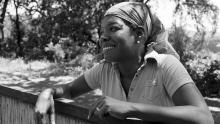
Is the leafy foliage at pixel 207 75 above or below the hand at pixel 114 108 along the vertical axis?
below

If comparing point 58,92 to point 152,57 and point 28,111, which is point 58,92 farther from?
point 152,57

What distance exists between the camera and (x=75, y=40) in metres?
21.5

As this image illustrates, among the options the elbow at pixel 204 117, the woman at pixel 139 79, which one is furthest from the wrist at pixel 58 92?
the elbow at pixel 204 117

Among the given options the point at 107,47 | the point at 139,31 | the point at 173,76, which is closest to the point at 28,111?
the point at 107,47

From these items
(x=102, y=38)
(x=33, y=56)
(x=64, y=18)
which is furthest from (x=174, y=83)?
(x=33, y=56)

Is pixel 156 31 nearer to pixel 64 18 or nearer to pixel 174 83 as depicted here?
pixel 174 83

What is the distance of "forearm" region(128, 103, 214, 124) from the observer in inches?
51.6

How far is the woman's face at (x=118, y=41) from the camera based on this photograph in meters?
1.59

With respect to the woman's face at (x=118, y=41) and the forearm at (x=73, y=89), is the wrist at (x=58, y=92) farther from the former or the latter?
Answer: the woman's face at (x=118, y=41)

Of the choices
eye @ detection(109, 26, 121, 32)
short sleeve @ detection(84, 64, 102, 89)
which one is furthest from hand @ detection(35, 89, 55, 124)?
eye @ detection(109, 26, 121, 32)

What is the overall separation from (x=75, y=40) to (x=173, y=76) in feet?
66.5

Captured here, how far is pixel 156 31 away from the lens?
1.72 metres

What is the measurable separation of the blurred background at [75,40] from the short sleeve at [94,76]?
361cm

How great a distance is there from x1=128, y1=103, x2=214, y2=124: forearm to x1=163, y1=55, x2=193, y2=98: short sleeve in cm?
12
